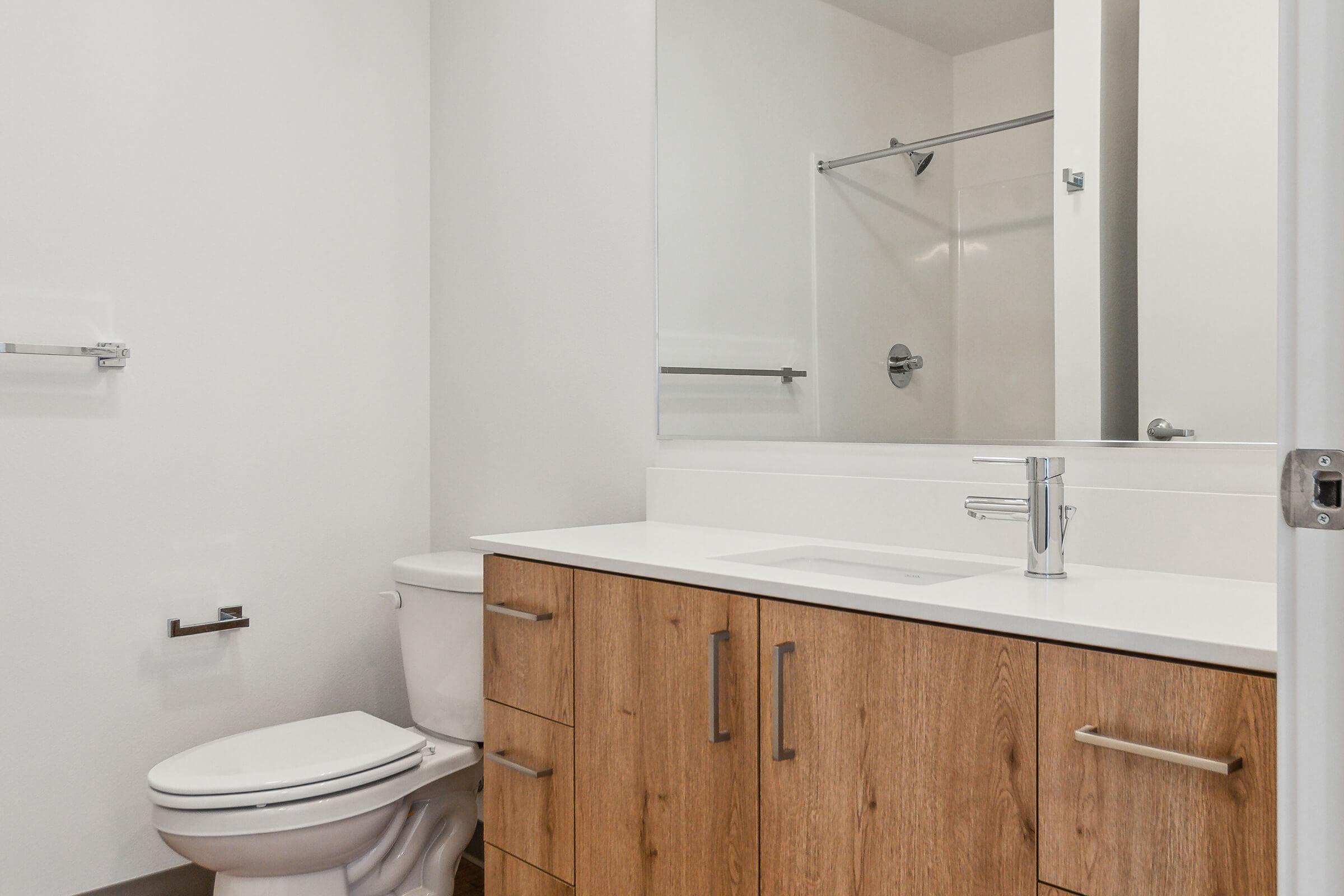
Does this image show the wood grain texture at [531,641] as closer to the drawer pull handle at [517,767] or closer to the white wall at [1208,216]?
the drawer pull handle at [517,767]

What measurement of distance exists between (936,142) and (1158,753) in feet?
3.33

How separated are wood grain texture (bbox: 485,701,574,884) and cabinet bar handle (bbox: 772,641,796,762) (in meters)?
0.41

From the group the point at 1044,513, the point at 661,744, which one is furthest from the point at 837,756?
the point at 1044,513

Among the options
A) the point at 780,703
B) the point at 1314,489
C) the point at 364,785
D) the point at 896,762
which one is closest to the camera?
the point at 1314,489

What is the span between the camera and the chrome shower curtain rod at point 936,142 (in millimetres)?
1376

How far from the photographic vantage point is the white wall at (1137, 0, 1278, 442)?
3.76ft

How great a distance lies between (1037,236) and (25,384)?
1.89m

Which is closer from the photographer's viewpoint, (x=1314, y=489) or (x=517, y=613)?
(x=1314, y=489)

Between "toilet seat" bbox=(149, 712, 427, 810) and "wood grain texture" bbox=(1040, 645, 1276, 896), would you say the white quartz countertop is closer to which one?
"wood grain texture" bbox=(1040, 645, 1276, 896)

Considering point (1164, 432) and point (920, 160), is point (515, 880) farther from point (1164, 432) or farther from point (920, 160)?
point (920, 160)

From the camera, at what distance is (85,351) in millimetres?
1914

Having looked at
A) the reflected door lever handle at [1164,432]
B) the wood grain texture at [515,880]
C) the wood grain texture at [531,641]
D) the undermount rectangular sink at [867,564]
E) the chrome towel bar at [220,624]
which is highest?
the reflected door lever handle at [1164,432]

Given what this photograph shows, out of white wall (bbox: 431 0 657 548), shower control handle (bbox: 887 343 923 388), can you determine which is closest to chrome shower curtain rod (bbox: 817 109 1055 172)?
shower control handle (bbox: 887 343 923 388)

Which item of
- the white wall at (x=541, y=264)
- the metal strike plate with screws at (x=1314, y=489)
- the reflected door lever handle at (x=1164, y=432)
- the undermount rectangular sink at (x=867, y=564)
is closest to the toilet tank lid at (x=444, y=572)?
the white wall at (x=541, y=264)
